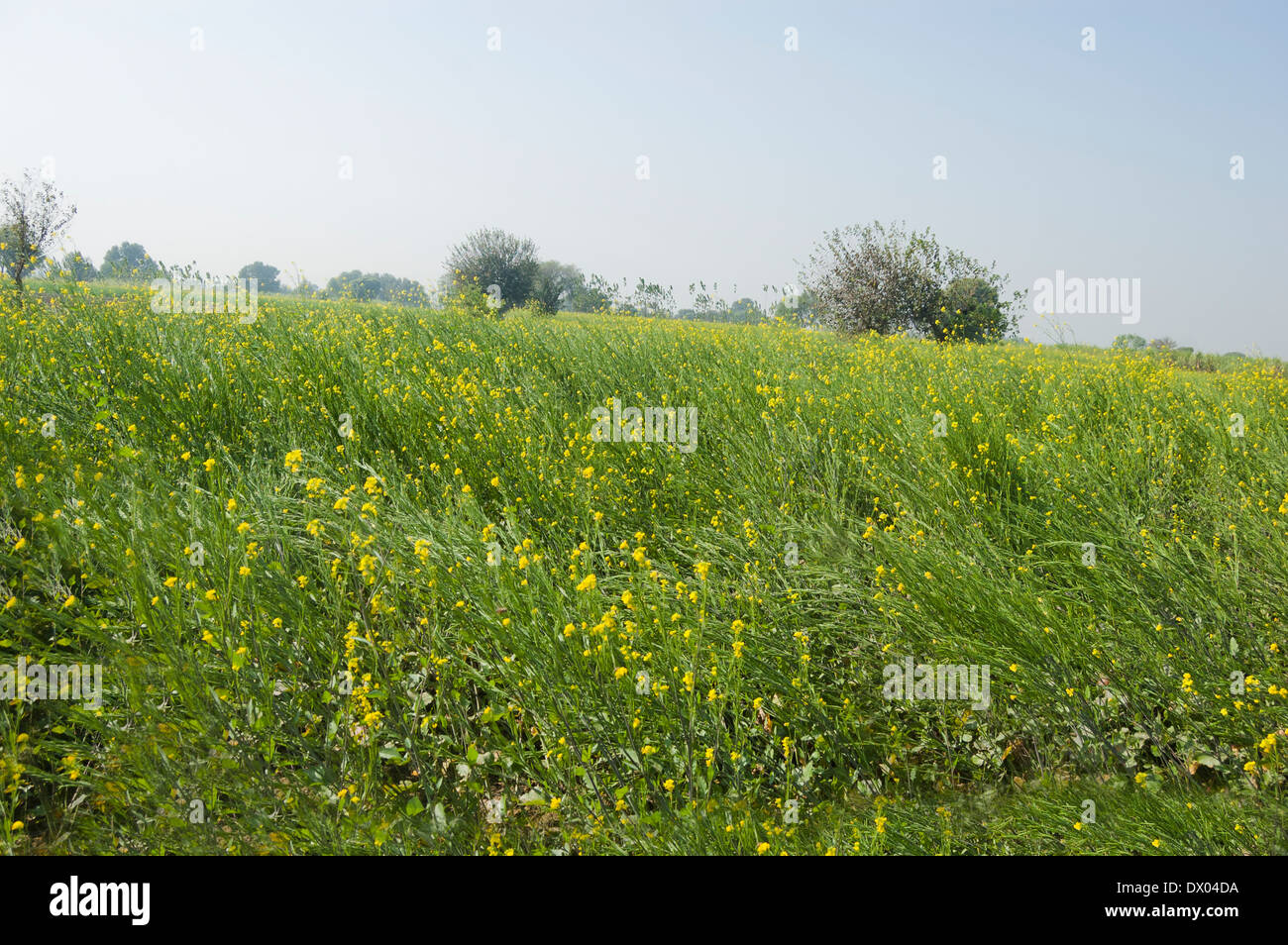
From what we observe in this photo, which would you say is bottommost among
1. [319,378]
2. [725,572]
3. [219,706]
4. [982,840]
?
A: [982,840]

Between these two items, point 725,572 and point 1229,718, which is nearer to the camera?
point 1229,718

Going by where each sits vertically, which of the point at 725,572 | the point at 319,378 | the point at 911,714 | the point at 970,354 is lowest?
the point at 911,714

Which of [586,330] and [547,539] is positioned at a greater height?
[586,330]

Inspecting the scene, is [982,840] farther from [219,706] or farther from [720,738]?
[219,706]

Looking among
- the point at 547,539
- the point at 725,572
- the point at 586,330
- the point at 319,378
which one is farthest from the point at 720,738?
the point at 586,330

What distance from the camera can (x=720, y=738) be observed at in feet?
7.93

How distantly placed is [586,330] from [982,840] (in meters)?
Result: 7.17

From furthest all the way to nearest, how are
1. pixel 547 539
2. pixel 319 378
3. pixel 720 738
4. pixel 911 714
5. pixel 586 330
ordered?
pixel 586 330
pixel 319 378
pixel 547 539
pixel 911 714
pixel 720 738

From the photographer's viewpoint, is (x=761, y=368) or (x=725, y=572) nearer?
(x=725, y=572)

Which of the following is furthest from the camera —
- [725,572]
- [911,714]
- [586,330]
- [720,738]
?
[586,330]

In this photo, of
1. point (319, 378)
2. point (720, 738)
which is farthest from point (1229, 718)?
point (319, 378)

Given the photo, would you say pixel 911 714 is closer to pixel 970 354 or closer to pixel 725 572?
pixel 725 572

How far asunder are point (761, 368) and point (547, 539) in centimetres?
344

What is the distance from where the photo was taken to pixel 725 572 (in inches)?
135
